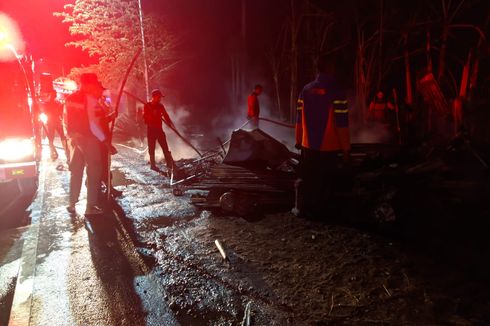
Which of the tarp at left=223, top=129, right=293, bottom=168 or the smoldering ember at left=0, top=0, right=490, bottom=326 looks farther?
the tarp at left=223, top=129, right=293, bottom=168

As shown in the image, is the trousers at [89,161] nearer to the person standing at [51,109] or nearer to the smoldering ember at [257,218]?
the smoldering ember at [257,218]

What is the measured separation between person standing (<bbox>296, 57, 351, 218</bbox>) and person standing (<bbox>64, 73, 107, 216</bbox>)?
312cm

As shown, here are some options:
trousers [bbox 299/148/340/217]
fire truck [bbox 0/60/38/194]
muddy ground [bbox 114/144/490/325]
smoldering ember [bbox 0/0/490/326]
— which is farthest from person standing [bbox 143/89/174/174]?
trousers [bbox 299/148/340/217]

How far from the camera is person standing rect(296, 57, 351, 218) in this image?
4.55m

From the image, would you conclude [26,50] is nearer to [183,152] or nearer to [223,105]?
[183,152]

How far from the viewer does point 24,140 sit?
20.9ft

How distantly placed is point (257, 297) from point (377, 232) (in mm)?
2021

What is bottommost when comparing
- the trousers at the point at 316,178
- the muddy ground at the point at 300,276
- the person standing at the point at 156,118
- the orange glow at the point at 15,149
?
A: the muddy ground at the point at 300,276

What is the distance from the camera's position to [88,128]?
5414 millimetres

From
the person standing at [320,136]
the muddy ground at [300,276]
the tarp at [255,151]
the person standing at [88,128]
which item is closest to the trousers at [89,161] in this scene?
the person standing at [88,128]

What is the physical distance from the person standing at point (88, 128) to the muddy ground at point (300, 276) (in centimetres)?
101

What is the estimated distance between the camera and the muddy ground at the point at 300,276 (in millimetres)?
2850

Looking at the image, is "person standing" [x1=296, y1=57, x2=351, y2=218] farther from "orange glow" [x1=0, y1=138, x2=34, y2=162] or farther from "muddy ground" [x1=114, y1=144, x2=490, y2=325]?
"orange glow" [x1=0, y1=138, x2=34, y2=162]

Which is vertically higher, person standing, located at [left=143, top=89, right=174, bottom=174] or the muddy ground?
person standing, located at [left=143, top=89, right=174, bottom=174]
